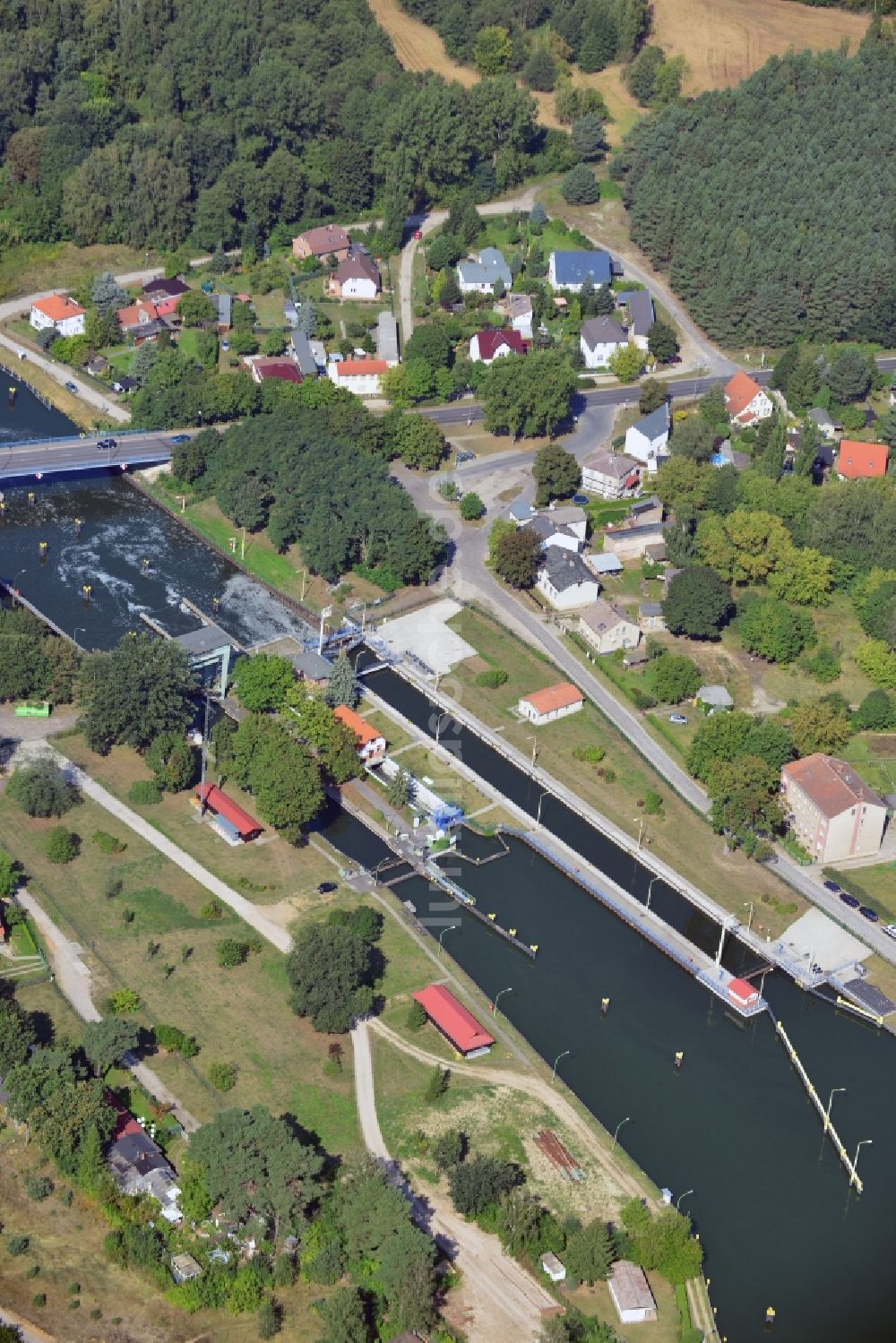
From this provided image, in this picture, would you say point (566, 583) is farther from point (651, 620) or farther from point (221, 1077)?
point (221, 1077)

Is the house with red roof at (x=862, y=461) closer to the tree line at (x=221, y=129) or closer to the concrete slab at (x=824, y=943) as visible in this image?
the concrete slab at (x=824, y=943)

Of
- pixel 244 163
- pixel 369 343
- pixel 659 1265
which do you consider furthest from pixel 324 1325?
pixel 244 163

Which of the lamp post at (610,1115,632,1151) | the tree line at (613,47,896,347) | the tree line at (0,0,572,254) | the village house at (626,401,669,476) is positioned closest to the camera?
the lamp post at (610,1115,632,1151)

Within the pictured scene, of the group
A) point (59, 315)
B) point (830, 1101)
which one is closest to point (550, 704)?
point (830, 1101)

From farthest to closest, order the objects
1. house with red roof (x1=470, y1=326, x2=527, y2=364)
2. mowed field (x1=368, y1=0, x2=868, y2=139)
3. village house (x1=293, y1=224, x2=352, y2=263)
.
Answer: mowed field (x1=368, y1=0, x2=868, y2=139)
village house (x1=293, y1=224, x2=352, y2=263)
house with red roof (x1=470, y1=326, x2=527, y2=364)

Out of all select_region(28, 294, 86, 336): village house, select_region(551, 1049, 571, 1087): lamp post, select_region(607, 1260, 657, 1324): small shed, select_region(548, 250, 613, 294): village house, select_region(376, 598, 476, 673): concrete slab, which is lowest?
select_region(28, 294, 86, 336): village house

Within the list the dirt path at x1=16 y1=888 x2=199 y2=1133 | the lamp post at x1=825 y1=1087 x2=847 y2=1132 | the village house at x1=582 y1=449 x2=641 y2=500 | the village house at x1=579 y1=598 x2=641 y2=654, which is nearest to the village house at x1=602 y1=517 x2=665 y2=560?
the village house at x1=582 y1=449 x2=641 y2=500

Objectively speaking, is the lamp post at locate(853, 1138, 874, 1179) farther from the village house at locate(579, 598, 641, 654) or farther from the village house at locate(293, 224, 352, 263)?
the village house at locate(293, 224, 352, 263)
